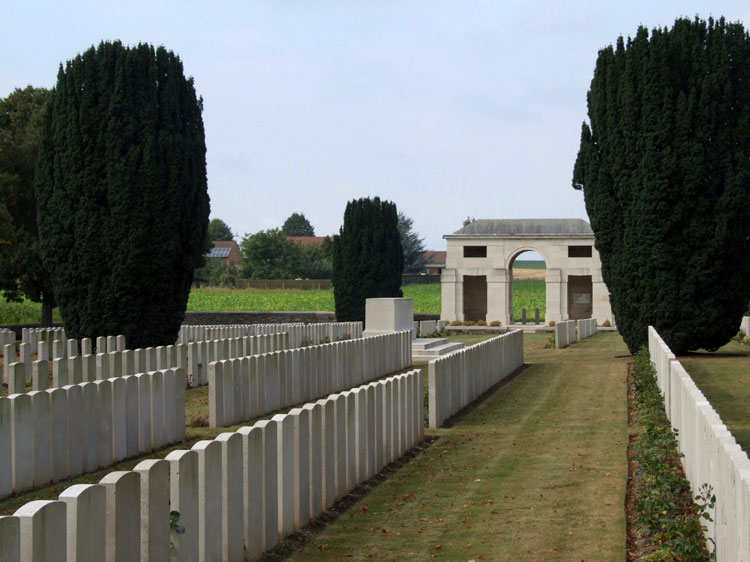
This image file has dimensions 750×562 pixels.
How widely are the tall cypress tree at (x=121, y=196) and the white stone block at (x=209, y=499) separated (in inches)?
606

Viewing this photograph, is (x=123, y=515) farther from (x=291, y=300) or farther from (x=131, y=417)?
(x=291, y=300)

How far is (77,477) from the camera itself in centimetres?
1069

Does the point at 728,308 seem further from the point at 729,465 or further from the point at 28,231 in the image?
the point at 28,231

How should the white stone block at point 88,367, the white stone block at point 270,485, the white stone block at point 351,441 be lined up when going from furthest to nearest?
the white stone block at point 88,367, the white stone block at point 351,441, the white stone block at point 270,485

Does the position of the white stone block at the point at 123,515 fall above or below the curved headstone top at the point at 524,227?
below

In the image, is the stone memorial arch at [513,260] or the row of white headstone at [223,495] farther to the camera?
the stone memorial arch at [513,260]

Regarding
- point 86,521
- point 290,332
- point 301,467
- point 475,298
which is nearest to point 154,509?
point 86,521

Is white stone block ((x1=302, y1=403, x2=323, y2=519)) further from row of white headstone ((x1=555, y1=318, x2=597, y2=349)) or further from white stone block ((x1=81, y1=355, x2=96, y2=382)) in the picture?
row of white headstone ((x1=555, y1=318, x2=597, y2=349))

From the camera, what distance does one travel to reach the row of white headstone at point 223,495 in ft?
15.1

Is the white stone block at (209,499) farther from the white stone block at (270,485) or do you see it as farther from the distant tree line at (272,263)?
the distant tree line at (272,263)

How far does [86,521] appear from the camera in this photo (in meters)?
4.68

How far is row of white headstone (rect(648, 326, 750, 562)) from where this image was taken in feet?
15.9

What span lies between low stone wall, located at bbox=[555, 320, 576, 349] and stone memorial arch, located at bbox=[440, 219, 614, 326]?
12082 mm

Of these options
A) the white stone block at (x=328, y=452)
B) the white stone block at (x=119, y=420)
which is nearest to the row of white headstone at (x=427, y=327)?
the white stone block at (x=119, y=420)
